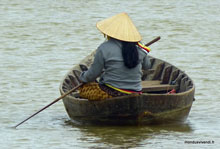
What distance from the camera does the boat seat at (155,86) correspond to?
9469 millimetres

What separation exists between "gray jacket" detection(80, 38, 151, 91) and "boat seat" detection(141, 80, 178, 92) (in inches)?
34.2

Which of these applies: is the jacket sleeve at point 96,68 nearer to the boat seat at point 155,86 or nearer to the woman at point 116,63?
the woman at point 116,63

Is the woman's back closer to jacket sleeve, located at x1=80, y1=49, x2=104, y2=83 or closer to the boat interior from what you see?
jacket sleeve, located at x1=80, y1=49, x2=104, y2=83

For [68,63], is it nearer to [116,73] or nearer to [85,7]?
[116,73]

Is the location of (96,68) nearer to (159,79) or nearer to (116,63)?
(116,63)

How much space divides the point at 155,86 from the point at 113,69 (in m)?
1.25

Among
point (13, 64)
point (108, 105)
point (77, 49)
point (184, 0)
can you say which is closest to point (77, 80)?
point (108, 105)

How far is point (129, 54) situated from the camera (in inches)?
328

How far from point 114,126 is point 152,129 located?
441 mm

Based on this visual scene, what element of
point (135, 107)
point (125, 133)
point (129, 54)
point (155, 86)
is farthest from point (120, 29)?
point (155, 86)

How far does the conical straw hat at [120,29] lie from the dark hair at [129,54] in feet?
0.28

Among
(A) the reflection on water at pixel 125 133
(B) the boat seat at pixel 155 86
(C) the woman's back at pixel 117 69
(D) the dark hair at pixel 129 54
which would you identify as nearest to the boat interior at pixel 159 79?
(B) the boat seat at pixel 155 86

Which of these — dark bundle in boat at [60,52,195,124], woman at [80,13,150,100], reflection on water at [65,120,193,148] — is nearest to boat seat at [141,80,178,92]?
dark bundle in boat at [60,52,195,124]

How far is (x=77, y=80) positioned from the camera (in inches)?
396
